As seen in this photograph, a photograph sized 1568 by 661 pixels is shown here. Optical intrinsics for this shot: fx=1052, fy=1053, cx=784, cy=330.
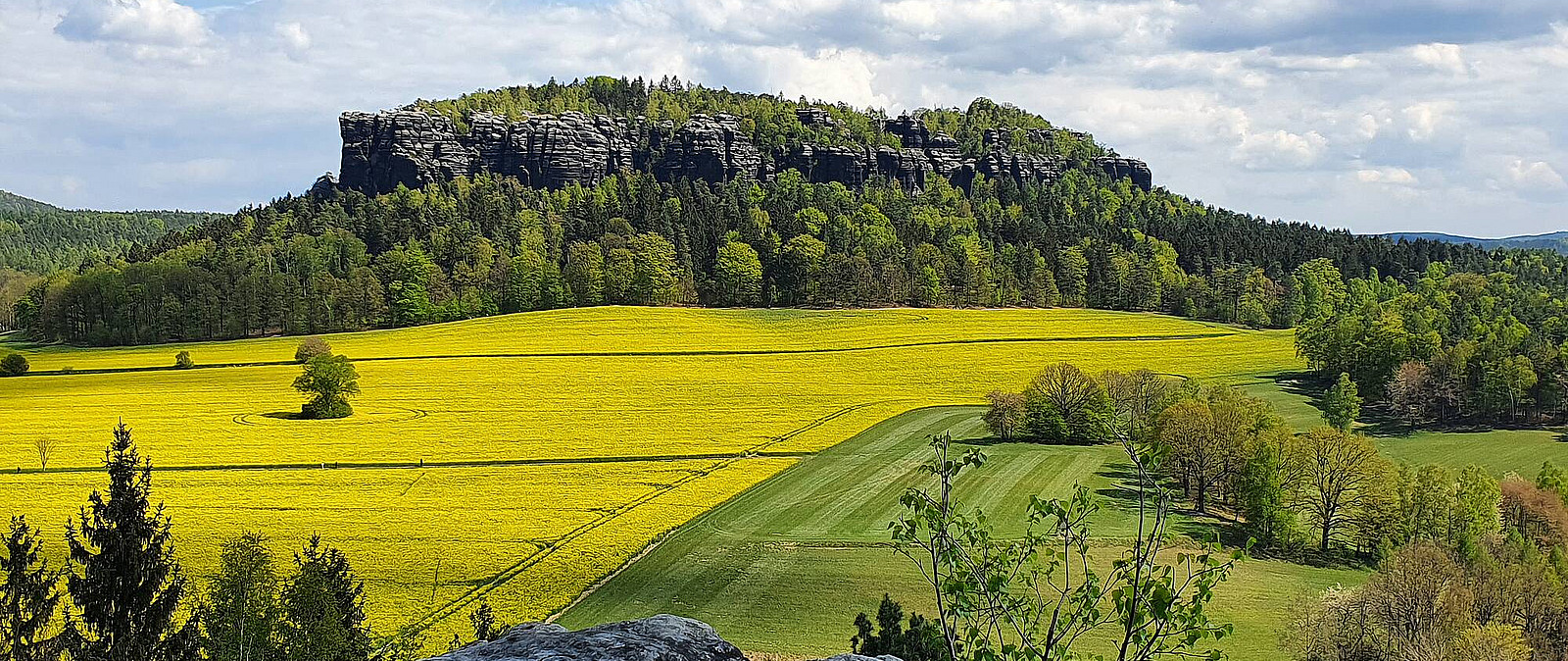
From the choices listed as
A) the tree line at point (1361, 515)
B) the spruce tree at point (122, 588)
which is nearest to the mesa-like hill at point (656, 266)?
the tree line at point (1361, 515)

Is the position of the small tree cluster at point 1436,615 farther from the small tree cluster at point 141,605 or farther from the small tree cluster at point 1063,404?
the small tree cluster at point 1063,404

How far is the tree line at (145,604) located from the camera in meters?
18.4

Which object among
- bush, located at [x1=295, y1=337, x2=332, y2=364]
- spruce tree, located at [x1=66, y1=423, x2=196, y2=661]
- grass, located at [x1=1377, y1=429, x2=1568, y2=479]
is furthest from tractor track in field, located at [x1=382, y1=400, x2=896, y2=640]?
bush, located at [x1=295, y1=337, x2=332, y2=364]

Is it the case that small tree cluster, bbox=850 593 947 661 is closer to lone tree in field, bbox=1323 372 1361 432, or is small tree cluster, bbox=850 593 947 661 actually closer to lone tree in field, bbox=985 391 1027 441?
lone tree in field, bbox=985 391 1027 441

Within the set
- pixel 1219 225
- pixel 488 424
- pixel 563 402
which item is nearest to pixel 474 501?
pixel 488 424

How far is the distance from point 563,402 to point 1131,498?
4199 cm

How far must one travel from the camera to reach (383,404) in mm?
77375

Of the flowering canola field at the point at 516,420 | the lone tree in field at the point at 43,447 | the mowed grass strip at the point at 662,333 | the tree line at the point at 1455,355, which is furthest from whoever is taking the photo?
the mowed grass strip at the point at 662,333

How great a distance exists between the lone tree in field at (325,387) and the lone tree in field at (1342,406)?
67.1 meters

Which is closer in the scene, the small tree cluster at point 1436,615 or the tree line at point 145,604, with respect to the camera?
the tree line at point 145,604

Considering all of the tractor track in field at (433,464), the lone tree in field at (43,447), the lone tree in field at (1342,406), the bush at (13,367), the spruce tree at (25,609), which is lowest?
the tractor track in field at (433,464)

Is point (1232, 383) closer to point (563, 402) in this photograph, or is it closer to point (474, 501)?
point (563, 402)

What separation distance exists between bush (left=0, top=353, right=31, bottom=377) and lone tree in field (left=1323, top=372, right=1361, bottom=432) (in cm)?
10388

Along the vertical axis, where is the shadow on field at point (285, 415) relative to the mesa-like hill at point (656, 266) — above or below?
below
